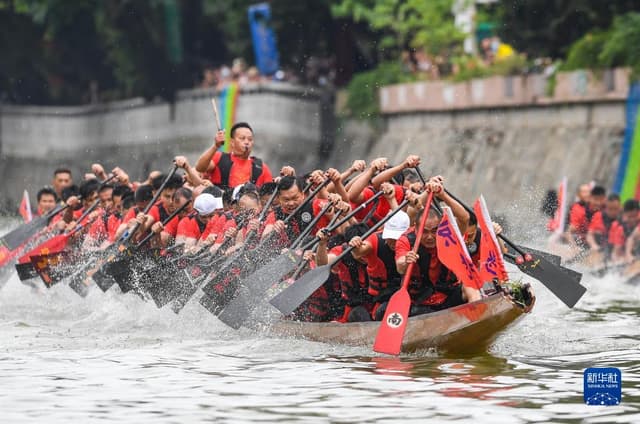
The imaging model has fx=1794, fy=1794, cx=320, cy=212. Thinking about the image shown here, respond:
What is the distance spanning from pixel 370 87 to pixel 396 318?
27.2 m

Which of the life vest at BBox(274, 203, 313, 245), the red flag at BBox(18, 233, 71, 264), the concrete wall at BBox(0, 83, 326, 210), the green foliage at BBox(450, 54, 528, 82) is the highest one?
the green foliage at BBox(450, 54, 528, 82)

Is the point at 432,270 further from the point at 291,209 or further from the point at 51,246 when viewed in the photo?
the point at 51,246

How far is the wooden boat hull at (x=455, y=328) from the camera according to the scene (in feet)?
44.2

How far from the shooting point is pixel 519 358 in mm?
13930

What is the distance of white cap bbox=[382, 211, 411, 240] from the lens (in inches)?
561

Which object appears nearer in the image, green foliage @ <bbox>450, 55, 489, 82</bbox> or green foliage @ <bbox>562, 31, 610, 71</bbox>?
green foliage @ <bbox>562, 31, 610, 71</bbox>

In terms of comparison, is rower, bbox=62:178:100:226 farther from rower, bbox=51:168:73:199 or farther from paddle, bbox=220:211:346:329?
paddle, bbox=220:211:346:329

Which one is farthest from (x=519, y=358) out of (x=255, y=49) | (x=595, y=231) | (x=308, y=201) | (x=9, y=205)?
(x=9, y=205)

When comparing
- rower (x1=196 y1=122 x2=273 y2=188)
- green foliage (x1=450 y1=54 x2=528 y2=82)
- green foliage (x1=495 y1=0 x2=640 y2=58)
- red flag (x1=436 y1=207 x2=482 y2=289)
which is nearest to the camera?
red flag (x1=436 y1=207 x2=482 y2=289)

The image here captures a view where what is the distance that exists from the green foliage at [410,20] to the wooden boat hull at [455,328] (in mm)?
22187

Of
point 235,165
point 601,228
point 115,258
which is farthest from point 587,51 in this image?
point 115,258

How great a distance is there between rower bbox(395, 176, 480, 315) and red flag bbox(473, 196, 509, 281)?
221 mm

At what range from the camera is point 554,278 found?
48.2 ft

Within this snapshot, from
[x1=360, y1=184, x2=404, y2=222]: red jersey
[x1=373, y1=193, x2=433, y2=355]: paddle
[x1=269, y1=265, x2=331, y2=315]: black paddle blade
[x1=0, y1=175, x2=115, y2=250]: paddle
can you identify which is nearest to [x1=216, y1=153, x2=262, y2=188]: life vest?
[x1=360, y1=184, x2=404, y2=222]: red jersey
